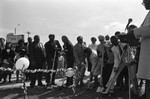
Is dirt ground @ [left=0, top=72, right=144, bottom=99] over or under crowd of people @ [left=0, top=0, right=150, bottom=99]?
under

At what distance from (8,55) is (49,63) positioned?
2.47 metres

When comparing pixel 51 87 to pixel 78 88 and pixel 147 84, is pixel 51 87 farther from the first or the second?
pixel 147 84

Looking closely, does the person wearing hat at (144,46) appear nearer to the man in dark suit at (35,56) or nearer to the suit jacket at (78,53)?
the suit jacket at (78,53)

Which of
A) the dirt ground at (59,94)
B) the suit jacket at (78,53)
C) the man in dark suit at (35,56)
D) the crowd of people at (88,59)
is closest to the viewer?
the crowd of people at (88,59)

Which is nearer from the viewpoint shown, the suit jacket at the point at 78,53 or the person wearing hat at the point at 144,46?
the person wearing hat at the point at 144,46

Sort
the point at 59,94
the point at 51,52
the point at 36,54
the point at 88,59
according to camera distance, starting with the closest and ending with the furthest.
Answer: the point at 59,94 → the point at 88,59 → the point at 36,54 → the point at 51,52

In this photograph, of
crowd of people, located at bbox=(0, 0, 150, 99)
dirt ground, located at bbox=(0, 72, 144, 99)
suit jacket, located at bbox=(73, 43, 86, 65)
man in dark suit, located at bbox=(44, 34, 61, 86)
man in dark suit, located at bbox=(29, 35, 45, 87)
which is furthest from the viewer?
→ man in dark suit, located at bbox=(44, 34, 61, 86)

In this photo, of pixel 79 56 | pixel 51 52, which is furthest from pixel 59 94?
pixel 51 52

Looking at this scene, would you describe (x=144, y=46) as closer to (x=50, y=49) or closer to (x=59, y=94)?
(x=59, y=94)

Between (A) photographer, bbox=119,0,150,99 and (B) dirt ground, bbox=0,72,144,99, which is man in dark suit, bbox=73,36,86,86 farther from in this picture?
(A) photographer, bbox=119,0,150,99

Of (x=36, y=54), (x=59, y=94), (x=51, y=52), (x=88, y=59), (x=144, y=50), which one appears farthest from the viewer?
(x=51, y=52)

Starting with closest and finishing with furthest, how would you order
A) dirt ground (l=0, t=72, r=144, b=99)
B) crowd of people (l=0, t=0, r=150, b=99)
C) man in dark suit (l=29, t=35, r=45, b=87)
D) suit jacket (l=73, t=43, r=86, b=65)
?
1. crowd of people (l=0, t=0, r=150, b=99)
2. dirt ground (l=0, t=72, r=144, b=99)
3. suit jacket (l=73, t=43, r=86, b=65)
4. man in dark suit (l=29, t=35, r=45, b=87)

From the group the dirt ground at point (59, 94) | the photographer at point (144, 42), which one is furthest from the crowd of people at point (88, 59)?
the photographer at point (144, 42)

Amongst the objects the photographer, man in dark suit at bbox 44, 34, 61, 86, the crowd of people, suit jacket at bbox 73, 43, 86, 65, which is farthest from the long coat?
man in dark suit at bbox 44, 34, 61, 86
